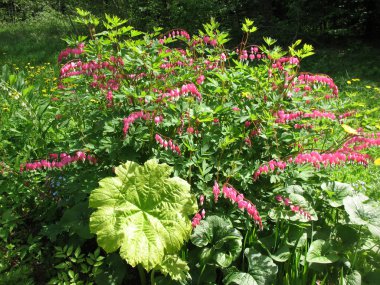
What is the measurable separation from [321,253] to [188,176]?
3.41ft

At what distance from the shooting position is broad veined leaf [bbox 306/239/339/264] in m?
2.41

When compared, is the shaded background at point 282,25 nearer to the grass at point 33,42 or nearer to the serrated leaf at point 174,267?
the grass at point 33,42

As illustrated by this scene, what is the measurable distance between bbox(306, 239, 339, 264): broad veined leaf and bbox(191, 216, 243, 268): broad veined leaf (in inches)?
19.1

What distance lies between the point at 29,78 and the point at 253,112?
518 cm

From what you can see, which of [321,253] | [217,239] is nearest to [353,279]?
[321,253]

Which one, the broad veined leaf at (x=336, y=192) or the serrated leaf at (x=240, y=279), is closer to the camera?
the serrated leaf at (x=240, y=279)

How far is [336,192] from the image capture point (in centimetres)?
283

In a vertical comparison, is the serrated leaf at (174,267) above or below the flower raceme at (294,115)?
below

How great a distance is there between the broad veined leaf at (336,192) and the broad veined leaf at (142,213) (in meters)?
1.13

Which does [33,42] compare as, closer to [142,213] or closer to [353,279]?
[142,213]

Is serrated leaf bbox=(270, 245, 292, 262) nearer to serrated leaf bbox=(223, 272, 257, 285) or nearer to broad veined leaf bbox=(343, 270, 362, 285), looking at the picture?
serrated leaf bbox=(223, 272, 257, 285)

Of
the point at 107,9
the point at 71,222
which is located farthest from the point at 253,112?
the point at 107,9

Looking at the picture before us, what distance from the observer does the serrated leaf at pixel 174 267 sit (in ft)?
7.26

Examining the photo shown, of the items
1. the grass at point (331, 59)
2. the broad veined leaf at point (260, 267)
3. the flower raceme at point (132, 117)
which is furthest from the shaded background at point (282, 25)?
the flower raceme at point (132, 117)
